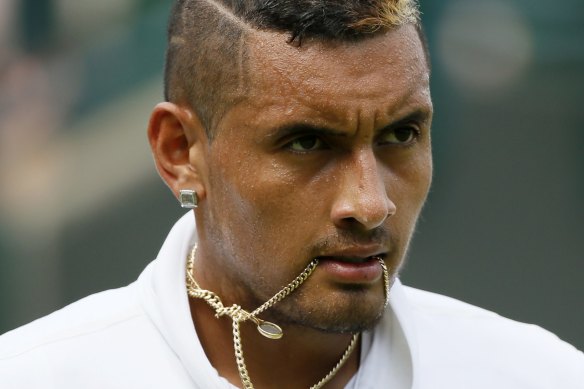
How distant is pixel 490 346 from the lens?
337 centimetres

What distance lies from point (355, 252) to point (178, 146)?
2.04ft

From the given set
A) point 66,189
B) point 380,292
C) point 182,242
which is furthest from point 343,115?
point 66,189

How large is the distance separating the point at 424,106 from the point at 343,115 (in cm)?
24

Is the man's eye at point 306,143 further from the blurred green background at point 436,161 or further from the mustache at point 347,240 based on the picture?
the blurred green background at point 436,161

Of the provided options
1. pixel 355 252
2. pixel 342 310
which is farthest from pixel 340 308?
pixel 355 252

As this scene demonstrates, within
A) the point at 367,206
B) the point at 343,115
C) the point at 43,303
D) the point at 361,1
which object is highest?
the point at 361,1

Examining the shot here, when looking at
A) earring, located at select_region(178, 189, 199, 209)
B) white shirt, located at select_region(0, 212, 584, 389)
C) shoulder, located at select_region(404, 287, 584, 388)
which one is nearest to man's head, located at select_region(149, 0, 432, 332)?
earring, located at select_region(178, 189, 199, 209)

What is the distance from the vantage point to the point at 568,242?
5.90m

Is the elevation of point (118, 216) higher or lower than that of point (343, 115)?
lower

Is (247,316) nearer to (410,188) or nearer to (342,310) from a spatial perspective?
(342,310)

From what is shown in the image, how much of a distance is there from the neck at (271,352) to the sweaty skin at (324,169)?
0.10 metres

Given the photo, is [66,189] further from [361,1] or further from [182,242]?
[361,1]

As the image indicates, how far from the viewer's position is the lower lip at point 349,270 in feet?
9.62

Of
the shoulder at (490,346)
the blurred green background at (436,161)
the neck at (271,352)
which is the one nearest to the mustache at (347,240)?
the neck at (271,352)
